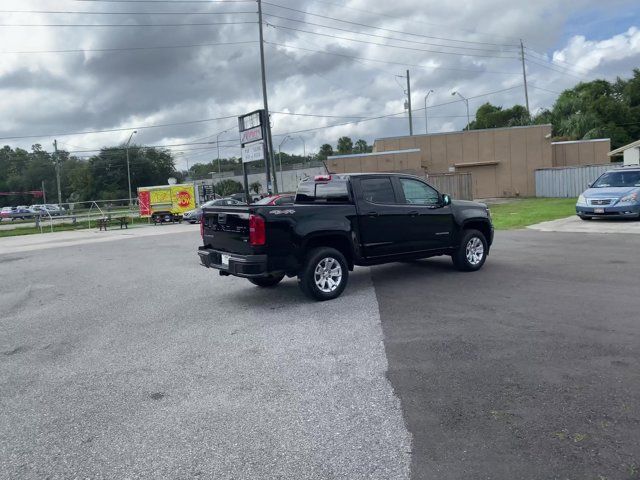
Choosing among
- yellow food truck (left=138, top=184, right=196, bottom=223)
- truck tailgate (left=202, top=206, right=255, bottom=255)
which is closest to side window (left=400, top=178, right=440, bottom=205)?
truck tailgate (left=202, top=206, right=255, bottom=255)

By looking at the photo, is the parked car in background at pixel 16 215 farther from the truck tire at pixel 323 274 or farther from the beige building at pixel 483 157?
the truck tire at pixel 323 274

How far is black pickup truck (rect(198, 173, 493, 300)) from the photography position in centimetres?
766

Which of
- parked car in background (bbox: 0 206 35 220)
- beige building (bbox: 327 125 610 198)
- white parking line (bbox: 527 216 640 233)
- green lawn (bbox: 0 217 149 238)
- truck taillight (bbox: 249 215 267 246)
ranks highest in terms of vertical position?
beige building (bbox: 327 125 610 198)

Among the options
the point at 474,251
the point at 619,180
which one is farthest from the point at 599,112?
the point at 474,251

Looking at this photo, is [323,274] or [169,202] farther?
[169,202]

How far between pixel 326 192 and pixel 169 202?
104ft

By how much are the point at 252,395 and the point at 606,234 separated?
1301cm

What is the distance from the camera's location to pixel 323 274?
811 centimetres

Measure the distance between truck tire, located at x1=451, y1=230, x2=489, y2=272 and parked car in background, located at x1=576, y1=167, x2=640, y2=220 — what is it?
892 cm

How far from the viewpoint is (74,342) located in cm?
668

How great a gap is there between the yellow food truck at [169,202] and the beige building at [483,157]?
10797 millimetres

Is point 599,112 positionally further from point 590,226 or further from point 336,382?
point 336,382

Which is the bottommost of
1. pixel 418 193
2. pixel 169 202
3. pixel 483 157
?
pixel 418 193

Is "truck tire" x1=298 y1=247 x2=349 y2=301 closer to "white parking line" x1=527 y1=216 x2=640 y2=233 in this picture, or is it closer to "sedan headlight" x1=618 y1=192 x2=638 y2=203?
"white parking line" x1=527 y1=216 x2=640 y2=233
